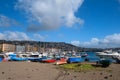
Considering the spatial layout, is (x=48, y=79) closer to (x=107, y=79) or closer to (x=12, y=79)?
(x=12, y=79)

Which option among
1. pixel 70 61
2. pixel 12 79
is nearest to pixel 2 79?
pixel 12 79

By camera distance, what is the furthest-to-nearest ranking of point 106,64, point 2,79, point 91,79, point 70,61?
1. point 70,61
2. point 106,64
3. point 91,79
4. point 2,79

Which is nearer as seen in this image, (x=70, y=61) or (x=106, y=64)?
(x=106, y=64)

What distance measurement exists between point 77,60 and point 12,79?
39.7 meters

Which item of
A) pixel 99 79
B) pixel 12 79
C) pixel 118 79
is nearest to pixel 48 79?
pixel 12 79

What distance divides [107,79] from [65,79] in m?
5.23

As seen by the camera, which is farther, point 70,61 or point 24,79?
point 70,61

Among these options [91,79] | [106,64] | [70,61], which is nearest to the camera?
[91,79]

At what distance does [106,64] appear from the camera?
41.0 m

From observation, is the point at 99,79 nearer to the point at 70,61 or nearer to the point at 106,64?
the point at 106,64

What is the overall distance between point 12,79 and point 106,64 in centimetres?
2506

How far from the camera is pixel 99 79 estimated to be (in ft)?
74.7

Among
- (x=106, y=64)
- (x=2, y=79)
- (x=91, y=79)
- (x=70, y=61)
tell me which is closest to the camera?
(x=2, y=79)

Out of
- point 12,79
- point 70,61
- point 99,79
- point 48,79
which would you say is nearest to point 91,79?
point 99,79
